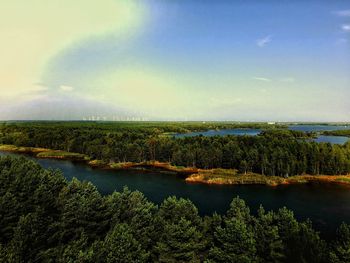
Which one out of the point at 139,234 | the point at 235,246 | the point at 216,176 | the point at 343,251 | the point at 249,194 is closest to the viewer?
the point at 343,251

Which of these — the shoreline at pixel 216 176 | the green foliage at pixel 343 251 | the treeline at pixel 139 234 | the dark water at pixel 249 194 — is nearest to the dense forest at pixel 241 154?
the shoreline at pixel 216 176

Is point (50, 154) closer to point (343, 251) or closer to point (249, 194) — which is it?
point (249, 194)

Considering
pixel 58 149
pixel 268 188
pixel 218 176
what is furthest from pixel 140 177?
pixel 58 149

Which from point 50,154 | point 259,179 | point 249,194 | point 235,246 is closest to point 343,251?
point 235,246

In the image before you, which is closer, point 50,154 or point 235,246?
point 235,246

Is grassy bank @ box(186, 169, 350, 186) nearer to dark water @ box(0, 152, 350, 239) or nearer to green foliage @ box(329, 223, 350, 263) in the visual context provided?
dark water @ box(0, 152, 350, 239)

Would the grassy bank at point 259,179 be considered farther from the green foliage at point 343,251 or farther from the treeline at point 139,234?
the green foliage at point 343,251
